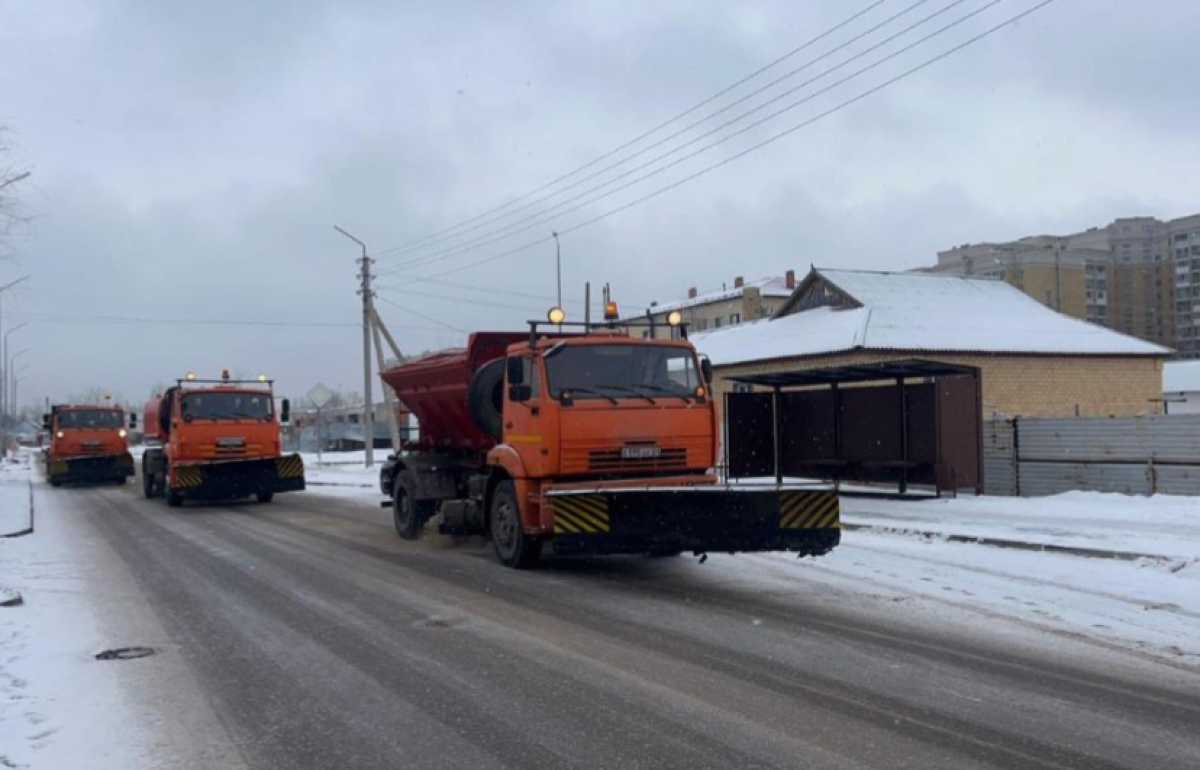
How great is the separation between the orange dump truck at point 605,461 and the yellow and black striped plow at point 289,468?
9980 millimetres

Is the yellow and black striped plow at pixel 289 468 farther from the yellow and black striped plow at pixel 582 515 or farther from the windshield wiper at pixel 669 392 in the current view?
the yellow and black striped plow at pixel 582 515

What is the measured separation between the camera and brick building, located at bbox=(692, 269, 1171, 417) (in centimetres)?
3450

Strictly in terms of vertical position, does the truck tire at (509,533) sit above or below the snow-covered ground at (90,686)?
above

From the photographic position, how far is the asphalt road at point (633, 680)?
219 inches

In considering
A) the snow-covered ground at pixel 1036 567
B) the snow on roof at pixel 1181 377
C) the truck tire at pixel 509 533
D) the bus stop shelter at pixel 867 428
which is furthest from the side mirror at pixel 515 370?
the snow on roof at pixel 1181 377

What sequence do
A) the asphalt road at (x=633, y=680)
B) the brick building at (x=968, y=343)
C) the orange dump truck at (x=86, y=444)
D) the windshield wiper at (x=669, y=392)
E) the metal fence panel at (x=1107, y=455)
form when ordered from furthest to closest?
the brick building at (x=968, y=343) < the orange dump truck at (x=86, y=444) < the metal fence panel at (x=1107, y=455) < the windshield wiper at (x=669, y=392) < the asphalt road at (x=633, y=680)

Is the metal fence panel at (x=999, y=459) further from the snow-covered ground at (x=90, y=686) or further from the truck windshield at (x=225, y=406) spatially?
the snow-covered ground at (x=90, y=686)

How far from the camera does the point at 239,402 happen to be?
23.6 metres

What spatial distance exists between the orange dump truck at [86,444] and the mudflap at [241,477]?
44.9 feet

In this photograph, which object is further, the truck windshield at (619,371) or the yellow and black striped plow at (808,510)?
the truck windshield at (619,371)

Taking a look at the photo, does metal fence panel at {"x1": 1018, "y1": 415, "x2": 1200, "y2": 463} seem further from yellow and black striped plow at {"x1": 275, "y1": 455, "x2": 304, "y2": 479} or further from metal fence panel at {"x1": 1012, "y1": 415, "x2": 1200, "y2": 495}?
yellow and black striped plow at {"x1": 275, "y1": 455, "x2": 304, "y2": 479}

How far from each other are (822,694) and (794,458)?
17806 millimetres

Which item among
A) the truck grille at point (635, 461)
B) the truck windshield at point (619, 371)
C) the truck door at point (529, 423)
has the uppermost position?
the truck windshield at point (619, 371)

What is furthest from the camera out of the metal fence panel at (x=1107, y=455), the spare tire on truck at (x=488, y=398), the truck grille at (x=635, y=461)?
the metal fence panel at (x=1107, y=455)
